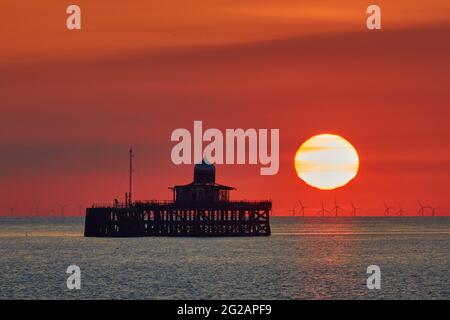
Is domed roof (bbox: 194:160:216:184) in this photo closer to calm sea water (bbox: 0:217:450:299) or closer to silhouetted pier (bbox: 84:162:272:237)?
silhouetted pier (bbox: 84:162:272:237)

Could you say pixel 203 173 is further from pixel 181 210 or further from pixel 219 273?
pixel 219 273

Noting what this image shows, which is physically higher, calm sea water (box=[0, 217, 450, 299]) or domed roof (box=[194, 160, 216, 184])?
domed roof (box=[194, 160, 216, 184])

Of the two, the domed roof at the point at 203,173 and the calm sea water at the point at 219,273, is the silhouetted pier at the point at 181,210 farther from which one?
the calm sea water at the point at 219,273

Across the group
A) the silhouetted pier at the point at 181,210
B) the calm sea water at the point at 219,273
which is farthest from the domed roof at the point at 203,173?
the calm sea water at the point at 219,273

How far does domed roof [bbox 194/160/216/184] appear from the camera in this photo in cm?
15525

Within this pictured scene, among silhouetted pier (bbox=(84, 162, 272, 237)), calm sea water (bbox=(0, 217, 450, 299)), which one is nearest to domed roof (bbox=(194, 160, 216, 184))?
silhouetted pier (bbox=(84, 162, 272, 237))

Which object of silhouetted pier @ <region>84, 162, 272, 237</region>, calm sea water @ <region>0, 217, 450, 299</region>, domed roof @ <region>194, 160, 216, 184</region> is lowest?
calm sea water @ <region>0, 217, 450, 299</region>

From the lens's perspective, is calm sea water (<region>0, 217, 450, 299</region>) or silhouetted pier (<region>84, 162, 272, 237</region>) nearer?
calm sea water (<region>0, 217, 450, 299</region>)

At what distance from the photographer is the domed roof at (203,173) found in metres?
155

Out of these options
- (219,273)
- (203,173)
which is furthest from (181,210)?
(219,273)
